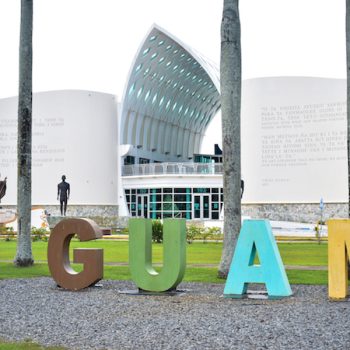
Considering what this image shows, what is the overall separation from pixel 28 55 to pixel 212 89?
169 ft

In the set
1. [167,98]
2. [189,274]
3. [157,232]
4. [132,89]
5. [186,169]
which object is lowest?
[189,274]

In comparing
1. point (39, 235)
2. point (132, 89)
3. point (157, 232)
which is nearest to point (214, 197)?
point (132, 89)

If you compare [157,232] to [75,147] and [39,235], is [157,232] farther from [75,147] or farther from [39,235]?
[75,147]

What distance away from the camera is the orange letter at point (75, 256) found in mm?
12602

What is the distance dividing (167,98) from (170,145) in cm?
573

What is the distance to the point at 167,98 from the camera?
63.2 meters

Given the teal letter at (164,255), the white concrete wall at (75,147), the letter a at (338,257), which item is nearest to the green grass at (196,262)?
the teal letter at (164,255)

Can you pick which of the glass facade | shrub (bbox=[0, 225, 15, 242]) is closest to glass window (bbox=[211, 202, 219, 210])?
the glass facade

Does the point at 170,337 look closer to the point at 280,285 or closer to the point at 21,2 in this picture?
the point at 280,285

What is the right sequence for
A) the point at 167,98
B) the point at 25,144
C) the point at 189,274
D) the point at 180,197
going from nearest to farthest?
1. the point at 189,274
2. the point at 25,144
3. the point at 180,197
4. the point at 167,98

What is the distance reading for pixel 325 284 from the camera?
1330cm

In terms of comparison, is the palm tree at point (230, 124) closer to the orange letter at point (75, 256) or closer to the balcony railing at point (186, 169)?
the orange letter at point (75, 256)

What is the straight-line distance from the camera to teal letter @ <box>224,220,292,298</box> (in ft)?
36.8

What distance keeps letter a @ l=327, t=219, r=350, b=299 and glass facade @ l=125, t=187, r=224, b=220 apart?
130 feet
